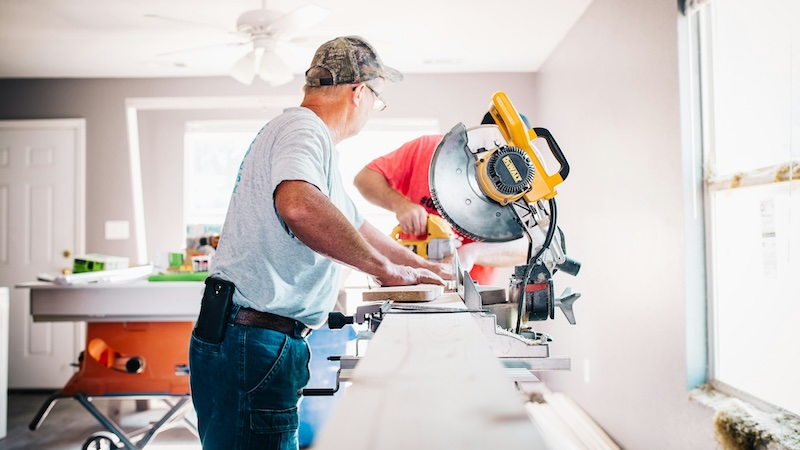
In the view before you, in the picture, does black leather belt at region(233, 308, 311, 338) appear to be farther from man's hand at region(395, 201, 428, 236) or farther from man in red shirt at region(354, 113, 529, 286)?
man in red shirt at region(354, 113, 529, 286)

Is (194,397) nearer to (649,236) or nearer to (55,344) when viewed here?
(649,236)

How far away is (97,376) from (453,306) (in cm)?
220

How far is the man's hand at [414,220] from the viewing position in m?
1.74

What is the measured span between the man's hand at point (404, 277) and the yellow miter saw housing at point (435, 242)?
0.36 meters

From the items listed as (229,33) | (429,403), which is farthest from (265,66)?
(429,403)

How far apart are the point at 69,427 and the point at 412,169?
273 centimetres

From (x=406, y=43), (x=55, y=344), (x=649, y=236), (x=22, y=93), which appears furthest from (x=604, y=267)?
(x=22, y=93)

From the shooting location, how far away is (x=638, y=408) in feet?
9.27

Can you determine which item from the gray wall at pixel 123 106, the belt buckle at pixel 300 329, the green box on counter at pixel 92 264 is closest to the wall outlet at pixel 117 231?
the gray wall at pixel 123 106

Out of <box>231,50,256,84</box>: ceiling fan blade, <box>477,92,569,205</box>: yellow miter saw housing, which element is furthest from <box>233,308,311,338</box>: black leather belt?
<box>231,50,256,84</box>: ceiling fan blade

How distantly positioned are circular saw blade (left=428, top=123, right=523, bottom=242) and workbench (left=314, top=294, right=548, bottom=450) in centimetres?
59

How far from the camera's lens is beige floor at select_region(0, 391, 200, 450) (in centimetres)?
322

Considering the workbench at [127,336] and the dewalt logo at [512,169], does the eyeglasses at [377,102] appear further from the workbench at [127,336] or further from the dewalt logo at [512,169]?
the workbench at [127,336]

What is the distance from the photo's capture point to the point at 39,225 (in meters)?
4.80
